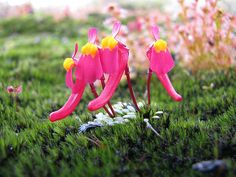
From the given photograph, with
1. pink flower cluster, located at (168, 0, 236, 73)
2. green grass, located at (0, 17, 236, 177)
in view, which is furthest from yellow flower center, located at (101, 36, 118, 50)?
pink flower cluster, located at (168, 0, 236, 73)

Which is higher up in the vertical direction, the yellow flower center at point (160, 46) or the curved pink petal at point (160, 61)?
the yellow flower center at point (160, 46)

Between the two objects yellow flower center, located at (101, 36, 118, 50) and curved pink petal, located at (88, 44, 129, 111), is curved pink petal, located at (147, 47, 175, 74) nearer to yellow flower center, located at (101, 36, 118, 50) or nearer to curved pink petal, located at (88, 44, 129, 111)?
curved pink petal, located at (88, 44, 129, 111)

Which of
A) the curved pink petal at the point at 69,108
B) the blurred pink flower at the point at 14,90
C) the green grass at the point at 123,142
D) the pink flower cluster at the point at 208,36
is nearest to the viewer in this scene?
the green grass at the point at 123,142

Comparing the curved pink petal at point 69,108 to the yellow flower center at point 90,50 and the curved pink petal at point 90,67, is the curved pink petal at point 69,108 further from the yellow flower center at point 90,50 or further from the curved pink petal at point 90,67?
the yellow flower center at point 90,50

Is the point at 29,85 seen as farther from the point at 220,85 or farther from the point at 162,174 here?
the point at 162,174

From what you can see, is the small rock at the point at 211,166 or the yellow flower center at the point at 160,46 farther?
the yellow flower center at the point at 160,46

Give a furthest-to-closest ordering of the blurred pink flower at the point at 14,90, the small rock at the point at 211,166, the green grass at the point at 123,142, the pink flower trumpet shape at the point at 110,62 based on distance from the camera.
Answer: the blurred pink flower at the point at 14,90
the pink flower trumpet shape at the point at 110,62
the green grass at the point at 123,142
the small rock at the point at 211,166

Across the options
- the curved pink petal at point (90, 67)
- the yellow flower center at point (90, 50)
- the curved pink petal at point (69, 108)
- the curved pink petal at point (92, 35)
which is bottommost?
the curved pink petal at point (69, 108)

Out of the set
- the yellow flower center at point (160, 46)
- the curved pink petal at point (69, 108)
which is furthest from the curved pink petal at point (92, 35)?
the yellow flower center at point (160, 46)
